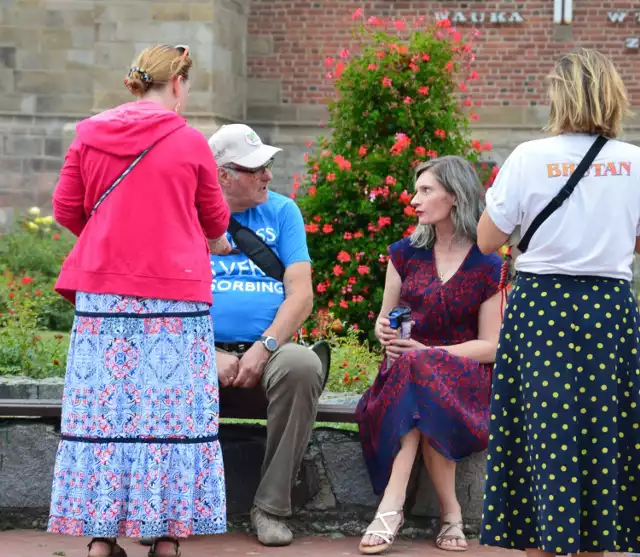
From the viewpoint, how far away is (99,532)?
423cm

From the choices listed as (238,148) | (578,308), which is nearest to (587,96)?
(578,308)

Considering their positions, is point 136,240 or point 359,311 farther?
point 359,311

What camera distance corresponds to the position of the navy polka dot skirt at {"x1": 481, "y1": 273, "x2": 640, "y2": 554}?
3871mm

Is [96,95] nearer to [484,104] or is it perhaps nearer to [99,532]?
[484,104]

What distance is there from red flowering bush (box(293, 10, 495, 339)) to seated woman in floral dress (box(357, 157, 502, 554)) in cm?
313

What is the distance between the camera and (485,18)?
46.3 ft

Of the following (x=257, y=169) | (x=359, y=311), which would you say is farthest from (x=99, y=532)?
(x=359, y=311)

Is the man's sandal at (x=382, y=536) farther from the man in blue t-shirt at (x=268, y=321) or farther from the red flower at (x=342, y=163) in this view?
the red flower at (x=342, y=163)

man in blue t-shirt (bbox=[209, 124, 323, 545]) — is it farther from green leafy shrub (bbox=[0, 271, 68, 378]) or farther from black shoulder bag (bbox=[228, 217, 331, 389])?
green leafy shrub (bbox=[0, 271, 68, 378])

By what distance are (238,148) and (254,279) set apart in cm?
53

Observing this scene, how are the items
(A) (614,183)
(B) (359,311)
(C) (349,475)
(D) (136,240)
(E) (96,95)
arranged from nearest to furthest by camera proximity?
1. (A) (614,183)
2. (D) (136,240)
3. (C) (349,475)
4. (B) (359,311)
5. (E) (96,95)

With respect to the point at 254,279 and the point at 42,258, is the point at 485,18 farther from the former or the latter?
the point at 254,279

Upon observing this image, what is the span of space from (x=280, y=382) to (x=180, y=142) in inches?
42.1

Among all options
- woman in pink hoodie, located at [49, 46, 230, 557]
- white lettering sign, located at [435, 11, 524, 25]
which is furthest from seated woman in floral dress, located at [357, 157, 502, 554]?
white lettering sign, located at [435, 11, 524, 25]
